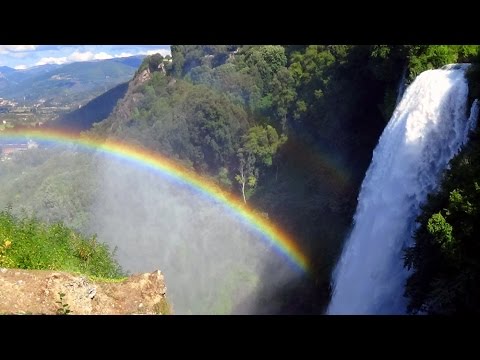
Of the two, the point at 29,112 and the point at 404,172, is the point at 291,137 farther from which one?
the point at 29,112

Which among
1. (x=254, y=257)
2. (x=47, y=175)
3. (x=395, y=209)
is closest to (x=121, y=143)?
(x=47, y=175)

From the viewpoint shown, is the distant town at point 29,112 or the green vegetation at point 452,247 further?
the distant town at point 29,112

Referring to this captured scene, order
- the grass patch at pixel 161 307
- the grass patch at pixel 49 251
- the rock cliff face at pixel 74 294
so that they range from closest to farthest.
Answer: the rock cliff face at pixel 74 294
the grass patch at pixel 49 251
the grass patch at pixel 161 307

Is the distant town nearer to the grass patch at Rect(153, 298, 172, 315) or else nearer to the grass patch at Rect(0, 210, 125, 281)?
the grass patch at Rect(0, 210, 125, 281)

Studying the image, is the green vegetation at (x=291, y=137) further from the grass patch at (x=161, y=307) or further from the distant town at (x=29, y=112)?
the distant town at (x=29, y=112)

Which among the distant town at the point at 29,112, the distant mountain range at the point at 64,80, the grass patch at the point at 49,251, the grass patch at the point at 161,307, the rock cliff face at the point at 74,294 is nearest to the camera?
the rock cliff face at the point at 74,294

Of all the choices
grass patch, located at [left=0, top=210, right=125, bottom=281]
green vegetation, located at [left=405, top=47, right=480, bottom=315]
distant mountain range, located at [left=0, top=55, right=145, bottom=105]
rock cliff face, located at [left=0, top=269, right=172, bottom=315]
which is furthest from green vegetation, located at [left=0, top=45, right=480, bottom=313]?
distant mountain range, located at [left=0, top=55, right=145, bottom=105]

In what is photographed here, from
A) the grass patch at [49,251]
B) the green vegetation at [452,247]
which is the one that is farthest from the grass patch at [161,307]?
the green vegetation at [452,247]
